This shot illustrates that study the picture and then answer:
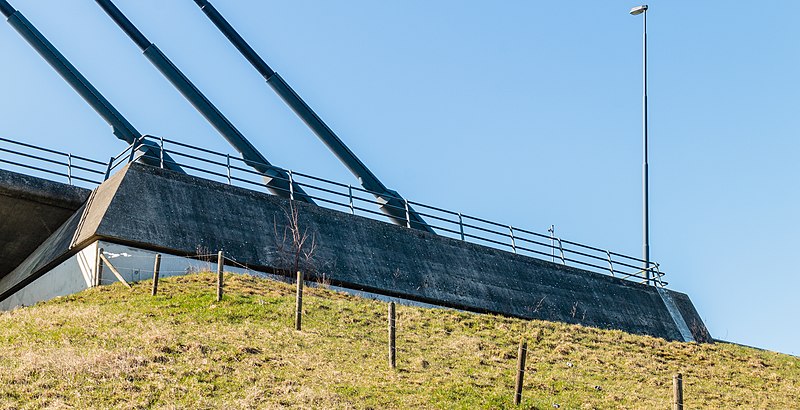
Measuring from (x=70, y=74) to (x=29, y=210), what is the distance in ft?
24.2

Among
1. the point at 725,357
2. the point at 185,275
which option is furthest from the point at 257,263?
the point at 725,357

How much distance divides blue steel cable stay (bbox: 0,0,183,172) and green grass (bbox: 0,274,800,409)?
34.2ft

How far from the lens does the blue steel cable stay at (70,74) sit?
3562cm

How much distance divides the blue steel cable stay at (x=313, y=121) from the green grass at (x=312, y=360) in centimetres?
1000

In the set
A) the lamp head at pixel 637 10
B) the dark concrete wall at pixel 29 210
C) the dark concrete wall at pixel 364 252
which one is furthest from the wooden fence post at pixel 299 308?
the lamp head at pixel 637 10

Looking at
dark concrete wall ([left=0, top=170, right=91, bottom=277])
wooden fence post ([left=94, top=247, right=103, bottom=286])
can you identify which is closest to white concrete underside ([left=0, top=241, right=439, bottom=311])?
wooden fence post ([left=94, top=247, right=103, bottom=286])

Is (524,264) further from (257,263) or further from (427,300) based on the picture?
(257,263)

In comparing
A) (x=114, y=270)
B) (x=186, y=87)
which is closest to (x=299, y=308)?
(x=114, y=270)

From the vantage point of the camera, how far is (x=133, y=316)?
22766 mm

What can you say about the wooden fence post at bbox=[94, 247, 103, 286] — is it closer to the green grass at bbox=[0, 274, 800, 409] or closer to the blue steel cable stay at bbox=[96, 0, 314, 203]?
the green grass at bbox=[0, 274, 800, 409]

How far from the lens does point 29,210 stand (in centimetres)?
3009

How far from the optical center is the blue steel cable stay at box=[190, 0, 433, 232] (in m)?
38.9

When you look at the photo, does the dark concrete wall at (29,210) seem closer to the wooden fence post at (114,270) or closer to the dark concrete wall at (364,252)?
the dark concrete wall at (364,252)

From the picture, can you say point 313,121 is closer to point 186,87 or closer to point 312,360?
point 186,87
